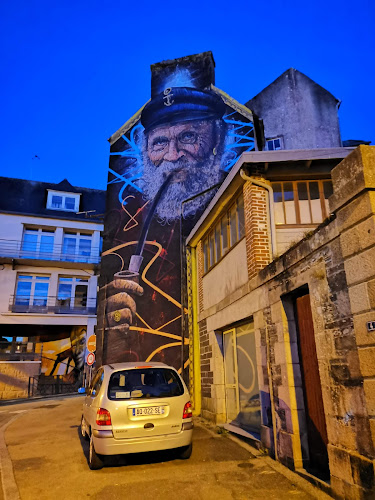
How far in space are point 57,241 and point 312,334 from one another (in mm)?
23713

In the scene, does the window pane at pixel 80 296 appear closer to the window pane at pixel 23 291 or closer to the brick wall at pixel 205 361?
the window pane at pixel 23 291

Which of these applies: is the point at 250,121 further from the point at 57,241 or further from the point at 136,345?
the point at 57,241

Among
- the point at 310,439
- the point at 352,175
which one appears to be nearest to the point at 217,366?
the point at 310,439

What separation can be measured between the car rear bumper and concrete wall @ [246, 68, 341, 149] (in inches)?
664

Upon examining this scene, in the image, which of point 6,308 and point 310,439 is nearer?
point 310,439

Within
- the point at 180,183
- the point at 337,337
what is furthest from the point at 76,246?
the point at 337,337

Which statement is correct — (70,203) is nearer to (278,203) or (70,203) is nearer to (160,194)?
(160,194)

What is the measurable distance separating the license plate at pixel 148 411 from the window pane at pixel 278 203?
4.67 m

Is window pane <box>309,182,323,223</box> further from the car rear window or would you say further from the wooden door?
the car rear window

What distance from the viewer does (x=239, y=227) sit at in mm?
8766

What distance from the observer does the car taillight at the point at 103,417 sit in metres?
5.39

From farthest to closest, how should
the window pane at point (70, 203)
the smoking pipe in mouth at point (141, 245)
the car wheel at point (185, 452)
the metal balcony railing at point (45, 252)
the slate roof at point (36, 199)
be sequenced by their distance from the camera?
the window pane at point (70, 203)
the slate roof at point (36, 199)
the metal balcony railing at point (45, 252)
the smoking pipe in mouth at point (141, 245)
the car wheel at point (185, 452)

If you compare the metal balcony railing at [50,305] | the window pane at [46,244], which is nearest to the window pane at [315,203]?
the metal balcony railing at [50,305]

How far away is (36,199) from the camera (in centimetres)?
2758
